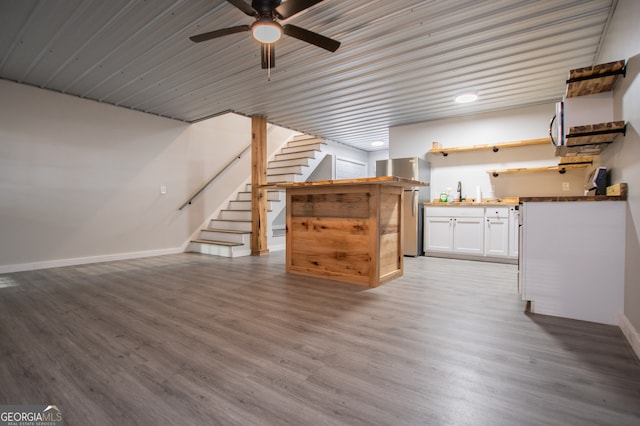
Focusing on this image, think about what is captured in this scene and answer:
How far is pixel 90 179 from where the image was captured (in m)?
4.60

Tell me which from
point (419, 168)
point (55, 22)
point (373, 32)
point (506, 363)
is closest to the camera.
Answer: point (506, 363)

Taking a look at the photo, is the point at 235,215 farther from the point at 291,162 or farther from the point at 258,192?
the point at 291,162

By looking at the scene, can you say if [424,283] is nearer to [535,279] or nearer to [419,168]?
[535,279]

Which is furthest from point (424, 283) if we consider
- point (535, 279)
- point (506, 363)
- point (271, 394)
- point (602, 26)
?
point (602, 26)

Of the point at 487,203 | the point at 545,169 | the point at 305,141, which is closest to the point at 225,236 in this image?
the point at 305,141

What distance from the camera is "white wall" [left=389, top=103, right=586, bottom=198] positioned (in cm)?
483

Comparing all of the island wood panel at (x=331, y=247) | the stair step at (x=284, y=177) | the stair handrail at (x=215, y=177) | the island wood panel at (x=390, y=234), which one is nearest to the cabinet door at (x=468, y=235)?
the island wood panel at (x=390, y=234)

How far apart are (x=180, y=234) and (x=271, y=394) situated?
16.6 ft

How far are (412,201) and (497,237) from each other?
1397mm

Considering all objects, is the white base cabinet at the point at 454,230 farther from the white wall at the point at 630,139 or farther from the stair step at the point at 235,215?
the stair step at the point at 235,215

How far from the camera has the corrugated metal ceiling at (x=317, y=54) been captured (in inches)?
102

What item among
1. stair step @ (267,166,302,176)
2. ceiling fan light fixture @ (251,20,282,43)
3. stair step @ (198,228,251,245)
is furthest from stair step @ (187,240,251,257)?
ceiling fan light fixture @ (251,20,282,43)

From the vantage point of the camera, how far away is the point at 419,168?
541cm

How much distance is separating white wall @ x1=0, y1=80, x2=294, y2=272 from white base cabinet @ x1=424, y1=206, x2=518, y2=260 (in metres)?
4.38
